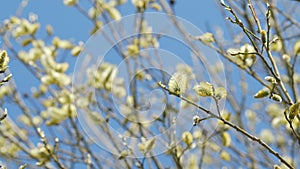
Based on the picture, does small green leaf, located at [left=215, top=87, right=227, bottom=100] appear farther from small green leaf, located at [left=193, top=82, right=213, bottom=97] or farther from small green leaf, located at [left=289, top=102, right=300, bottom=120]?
small green leaf, located at [left=289, top=102, right=300, bottom=120]

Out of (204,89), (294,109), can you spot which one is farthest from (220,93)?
(294,109)

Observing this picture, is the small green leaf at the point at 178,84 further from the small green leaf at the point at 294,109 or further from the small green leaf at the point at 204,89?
the small green leaf at the point at 294,109

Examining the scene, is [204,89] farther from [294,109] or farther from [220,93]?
[294,109]

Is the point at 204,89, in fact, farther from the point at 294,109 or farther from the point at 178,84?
the point at 294,109

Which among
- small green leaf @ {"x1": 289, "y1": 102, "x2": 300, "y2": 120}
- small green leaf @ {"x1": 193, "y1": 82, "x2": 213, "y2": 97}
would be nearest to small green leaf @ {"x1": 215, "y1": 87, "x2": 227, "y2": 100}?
small green leaf @ {"x1": 193, "y1": 82, "x2": 213, "y2": 97}

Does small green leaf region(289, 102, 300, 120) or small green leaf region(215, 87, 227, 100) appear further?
small green leaf region(215, 87, 227, 100)

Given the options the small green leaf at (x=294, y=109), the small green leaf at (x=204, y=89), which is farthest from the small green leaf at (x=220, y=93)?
the small green leaf at (x=294, y=109)

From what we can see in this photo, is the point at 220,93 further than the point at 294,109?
Yes

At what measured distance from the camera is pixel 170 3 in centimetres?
278

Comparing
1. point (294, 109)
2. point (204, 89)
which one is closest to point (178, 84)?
point (204, 89)

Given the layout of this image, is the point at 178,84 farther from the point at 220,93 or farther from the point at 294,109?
the point at 294,109

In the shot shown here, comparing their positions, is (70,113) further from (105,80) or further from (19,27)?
(19,27)

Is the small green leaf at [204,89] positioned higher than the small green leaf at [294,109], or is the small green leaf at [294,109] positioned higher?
the small green leaf at [204,89]

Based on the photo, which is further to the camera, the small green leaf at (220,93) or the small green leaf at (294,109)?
the small green leaf at (220,93)
